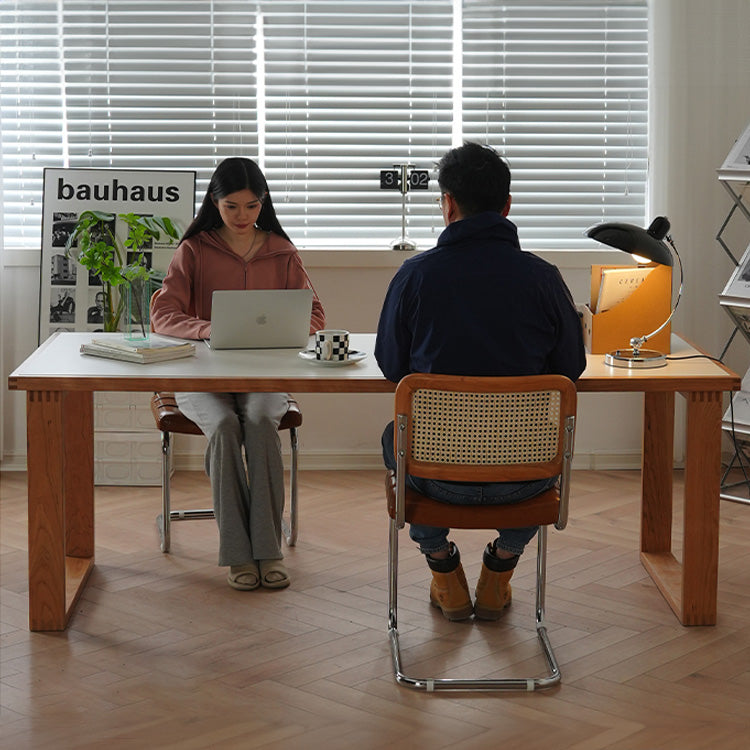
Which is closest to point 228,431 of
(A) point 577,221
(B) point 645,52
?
(A) point 577,221

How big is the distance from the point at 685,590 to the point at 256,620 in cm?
120

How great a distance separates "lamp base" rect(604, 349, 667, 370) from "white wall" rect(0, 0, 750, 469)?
1.69 m

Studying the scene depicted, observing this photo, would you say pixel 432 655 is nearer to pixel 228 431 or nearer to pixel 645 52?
pixel 228 431

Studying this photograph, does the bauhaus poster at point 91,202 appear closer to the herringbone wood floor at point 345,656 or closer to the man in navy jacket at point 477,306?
the herringbone wood floor at point 345,656

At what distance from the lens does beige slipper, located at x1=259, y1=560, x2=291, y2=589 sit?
3.58 metres

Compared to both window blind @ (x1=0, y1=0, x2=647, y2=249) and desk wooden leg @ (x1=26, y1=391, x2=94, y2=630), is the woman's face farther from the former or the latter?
window blind @ (x1=0, y1=0, x2=647, y2=249)

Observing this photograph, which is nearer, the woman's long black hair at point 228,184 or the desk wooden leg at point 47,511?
the desk wooden leg at point 47,511

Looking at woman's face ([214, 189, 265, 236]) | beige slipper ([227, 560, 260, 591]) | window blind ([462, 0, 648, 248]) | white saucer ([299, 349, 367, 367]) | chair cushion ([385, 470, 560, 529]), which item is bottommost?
beige slipper ([227, 560, 260, 591])

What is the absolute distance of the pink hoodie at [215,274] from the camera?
3891mm

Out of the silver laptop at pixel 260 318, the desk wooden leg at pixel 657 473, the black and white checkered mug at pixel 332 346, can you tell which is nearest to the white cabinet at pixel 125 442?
the silver laptop at pixel 260 318

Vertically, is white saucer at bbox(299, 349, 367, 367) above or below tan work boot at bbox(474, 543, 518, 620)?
above

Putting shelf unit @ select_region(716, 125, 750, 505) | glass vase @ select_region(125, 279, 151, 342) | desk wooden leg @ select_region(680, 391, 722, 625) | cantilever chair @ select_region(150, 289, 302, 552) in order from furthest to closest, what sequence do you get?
shelf unit @ select_region(716, 125, 750, 505) < cantilever chair @ select_region(150, 289, 302, 552) < glass vase @ select_region(125, 279, 151, 342) < desk wooden leg @ select_region(680, 391, 722, 625)

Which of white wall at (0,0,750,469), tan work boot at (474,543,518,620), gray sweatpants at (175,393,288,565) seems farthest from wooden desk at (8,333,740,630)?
white wall at (0,0,750,469)

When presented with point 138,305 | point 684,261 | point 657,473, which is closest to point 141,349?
point 138,305
